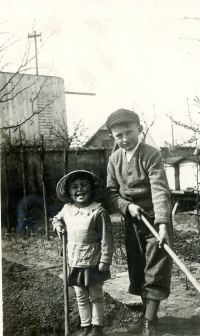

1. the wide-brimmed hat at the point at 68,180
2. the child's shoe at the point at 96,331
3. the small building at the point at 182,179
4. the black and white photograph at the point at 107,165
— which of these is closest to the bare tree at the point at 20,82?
the black and white photograph at the point at 107,165

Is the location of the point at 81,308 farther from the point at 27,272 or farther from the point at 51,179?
the point at 51,179

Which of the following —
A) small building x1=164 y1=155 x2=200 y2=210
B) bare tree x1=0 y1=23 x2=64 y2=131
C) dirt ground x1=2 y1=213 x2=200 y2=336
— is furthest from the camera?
small building x1=164 y1=155 x2=200 y2=210

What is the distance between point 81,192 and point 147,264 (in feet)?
1.94

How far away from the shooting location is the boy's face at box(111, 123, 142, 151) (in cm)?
204

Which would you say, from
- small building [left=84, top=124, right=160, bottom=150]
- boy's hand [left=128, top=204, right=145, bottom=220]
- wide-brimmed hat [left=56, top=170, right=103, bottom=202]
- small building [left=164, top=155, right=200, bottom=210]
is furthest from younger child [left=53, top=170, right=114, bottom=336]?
small building [left=164, top=155, right=200, bottom=210]

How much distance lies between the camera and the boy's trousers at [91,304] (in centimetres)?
202

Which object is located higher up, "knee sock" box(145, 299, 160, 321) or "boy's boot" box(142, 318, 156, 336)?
"knee sock" box(145, 299, 160, 321)

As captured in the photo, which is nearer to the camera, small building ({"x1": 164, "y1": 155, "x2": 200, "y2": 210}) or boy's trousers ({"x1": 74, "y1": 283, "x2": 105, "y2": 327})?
boy's trousers ({"x1": 74, "y1": 283, "x2": 105, "y2": 327})

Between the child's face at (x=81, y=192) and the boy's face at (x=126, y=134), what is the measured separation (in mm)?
323

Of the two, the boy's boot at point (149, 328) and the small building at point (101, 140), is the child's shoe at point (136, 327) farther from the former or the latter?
the small building at point (101, 140)

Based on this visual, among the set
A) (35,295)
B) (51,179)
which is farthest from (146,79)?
(51,179)

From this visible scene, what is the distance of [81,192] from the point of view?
80.4 inches

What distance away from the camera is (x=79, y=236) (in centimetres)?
202

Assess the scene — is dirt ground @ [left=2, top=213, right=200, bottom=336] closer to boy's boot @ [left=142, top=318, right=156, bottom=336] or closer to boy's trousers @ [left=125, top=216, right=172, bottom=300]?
boy's boot @ [left=142, top=318, right=156, bottom=336]
